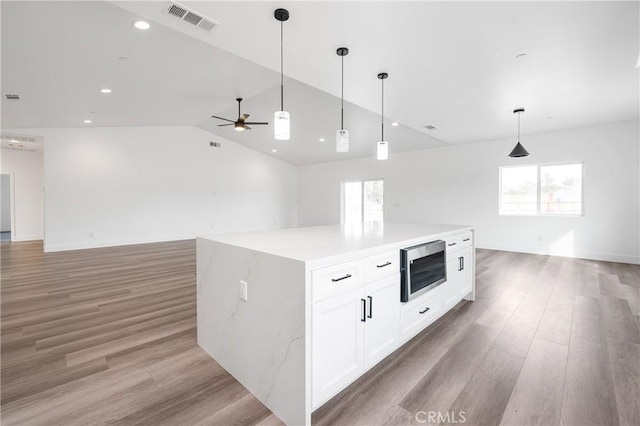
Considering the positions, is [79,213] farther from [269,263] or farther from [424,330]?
[424,330]

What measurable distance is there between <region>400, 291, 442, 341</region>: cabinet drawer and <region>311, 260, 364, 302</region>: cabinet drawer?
0.70 meters

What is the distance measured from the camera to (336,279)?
1583 millimetres

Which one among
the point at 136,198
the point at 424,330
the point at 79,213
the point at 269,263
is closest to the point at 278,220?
the point at 136,198

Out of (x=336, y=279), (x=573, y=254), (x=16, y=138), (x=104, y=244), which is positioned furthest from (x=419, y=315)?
(x=16, y=138)

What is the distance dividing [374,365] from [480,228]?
21.0 feet

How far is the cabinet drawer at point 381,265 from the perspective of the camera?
1.82 meters

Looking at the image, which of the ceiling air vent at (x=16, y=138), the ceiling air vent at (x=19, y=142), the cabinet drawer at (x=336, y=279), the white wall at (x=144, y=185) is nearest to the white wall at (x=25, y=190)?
the ceiling air vent at (x=19, y=142)

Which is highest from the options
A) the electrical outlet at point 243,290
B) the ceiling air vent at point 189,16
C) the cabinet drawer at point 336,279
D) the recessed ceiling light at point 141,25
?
the recessed ceiling light at point 141,25

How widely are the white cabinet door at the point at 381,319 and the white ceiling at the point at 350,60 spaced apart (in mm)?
2151

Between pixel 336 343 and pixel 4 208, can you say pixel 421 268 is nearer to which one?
pixel 336 343

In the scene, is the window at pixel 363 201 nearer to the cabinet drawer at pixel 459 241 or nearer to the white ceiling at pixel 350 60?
the white ceiling at pixel 350 60

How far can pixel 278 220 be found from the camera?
1121 centimetres

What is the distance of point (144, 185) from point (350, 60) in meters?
6.86

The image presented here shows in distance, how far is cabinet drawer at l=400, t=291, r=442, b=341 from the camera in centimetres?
221
